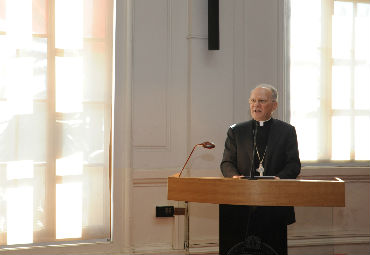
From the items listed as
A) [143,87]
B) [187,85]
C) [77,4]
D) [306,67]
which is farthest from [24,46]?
[306,67]

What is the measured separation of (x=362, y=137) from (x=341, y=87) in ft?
1.81

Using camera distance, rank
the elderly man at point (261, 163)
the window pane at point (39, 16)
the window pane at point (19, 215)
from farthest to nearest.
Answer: the window pane at point (39, 16)
the window pane at point (19, 215)
the elderly man at point (261, 163)

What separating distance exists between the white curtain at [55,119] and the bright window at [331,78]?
186 cm

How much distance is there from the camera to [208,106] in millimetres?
4293

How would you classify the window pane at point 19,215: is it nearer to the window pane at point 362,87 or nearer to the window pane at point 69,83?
the window pane at point 69,83

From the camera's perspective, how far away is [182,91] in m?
4.27

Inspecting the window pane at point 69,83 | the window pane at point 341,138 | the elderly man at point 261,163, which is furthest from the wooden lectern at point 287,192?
the window pane at point 341,138

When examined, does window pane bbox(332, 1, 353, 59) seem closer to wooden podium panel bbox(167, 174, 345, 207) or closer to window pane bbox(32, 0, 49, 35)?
wooden podium panel bbox(167, 174, 345, 207)

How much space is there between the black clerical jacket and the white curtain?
128 cm

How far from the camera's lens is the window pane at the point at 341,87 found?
4789 millimetres

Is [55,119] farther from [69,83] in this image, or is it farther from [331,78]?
[331,78]

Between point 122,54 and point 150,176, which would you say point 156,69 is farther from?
point 150,176

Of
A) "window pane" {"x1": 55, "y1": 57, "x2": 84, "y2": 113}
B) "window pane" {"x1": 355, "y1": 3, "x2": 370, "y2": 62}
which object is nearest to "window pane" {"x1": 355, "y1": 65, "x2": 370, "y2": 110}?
"window pane" {"x1": 355, "y1": 3, "x2": 370, "y2": 62}

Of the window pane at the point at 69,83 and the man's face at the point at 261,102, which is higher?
the window pane at the point at 69,83
